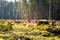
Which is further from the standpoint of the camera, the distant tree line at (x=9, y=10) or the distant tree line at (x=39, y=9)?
the distant tree line at (x=9, y=10)

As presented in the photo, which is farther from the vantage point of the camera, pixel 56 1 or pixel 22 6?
pixel 22 6

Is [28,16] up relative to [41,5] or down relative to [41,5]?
down

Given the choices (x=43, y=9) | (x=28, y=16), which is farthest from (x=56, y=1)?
(x=28, y=16)

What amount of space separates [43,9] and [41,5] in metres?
1.35

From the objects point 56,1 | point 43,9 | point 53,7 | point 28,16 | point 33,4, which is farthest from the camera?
point 28,16

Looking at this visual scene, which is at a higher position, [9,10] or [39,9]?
[39,9]

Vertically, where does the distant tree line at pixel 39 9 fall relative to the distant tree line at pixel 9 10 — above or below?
above

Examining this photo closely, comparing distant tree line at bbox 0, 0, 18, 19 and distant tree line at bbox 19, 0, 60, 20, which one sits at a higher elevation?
distant tree line at bbox 19, 0, 60, 20

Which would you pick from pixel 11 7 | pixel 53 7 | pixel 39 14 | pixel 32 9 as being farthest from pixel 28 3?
pixel 11 7

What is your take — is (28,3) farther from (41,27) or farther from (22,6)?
(41,27)

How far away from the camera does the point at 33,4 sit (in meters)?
60.2

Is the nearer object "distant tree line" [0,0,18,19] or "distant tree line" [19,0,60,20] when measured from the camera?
"distant tree line" [19,0,60,20]

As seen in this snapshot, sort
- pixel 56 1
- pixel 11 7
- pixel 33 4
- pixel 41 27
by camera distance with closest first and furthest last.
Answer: pixel 41 27 → pixel 56 1 → pixel 33 4 → pixel 11 7

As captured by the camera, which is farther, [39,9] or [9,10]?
[9,10]
